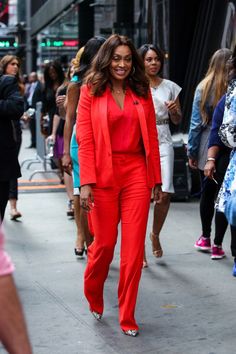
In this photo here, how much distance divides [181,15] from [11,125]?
22.2ft

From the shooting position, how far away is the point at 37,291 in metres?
7.02

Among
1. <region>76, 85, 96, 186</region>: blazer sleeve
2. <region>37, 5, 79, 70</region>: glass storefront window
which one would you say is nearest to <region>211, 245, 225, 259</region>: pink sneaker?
<region>76, 85, 96, 186</region>: blazer sleeve

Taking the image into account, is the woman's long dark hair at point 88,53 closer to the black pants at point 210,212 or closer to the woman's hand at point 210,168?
the woman's hand at point 210,168

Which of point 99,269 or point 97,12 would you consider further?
point 97,12

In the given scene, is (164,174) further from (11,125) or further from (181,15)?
(181,15)

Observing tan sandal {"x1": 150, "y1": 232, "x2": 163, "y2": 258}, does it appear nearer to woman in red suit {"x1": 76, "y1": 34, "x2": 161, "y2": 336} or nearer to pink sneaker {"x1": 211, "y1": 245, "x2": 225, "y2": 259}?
pink sneaker {"x1": 211, "y1": 245, "x2": 225, "y2": 259}

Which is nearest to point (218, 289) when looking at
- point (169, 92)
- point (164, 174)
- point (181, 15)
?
point (164, 174)

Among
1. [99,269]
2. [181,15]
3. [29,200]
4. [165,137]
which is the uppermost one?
[181,15]

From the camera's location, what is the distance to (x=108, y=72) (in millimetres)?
5969

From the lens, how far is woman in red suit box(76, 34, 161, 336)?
5773 mm

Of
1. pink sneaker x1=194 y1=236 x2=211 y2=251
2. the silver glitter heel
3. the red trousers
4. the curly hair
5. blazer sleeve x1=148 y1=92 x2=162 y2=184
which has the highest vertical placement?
the curly hair

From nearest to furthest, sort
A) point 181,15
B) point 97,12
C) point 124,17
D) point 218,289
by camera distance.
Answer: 1. point 218,289
2. point 181,15
3. point 124,17
4. point 97,12

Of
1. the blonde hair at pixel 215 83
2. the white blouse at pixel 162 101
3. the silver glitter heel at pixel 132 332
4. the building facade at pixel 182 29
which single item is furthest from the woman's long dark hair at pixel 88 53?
the building facade at pixel 182 29

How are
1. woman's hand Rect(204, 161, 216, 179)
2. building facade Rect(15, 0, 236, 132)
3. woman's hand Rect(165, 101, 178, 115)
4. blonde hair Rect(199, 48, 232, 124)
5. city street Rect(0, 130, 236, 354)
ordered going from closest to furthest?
city street Rect(0, 130, 236, 354) → woman's hand Rect(204, 161, 216, 179) → woman's hand Rect(165, 101, 178, 115) → blonde hair Rect(199, 48, 232, 124) → building facade Rect(15, 0, 236, 132)
